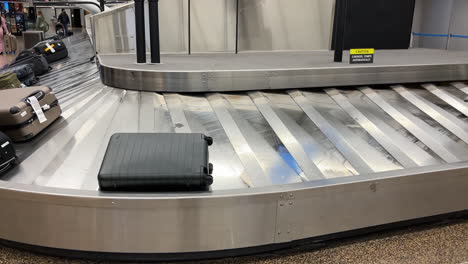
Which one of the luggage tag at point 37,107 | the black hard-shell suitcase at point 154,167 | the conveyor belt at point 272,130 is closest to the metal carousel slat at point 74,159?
the conveyor belt at point 272,130

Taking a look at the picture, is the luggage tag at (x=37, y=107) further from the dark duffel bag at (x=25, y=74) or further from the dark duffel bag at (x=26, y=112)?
the dark duffel bag at (x=25, y=74)

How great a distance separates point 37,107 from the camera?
2.80 meters

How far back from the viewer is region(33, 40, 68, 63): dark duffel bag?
7.45 m

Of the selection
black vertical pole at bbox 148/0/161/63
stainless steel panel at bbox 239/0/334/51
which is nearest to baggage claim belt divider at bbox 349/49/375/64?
stainless steel panel at bbox 239/0/334/51

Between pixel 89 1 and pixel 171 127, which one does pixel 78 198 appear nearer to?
pixel 171 127

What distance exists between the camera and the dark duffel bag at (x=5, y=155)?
7.55 ft

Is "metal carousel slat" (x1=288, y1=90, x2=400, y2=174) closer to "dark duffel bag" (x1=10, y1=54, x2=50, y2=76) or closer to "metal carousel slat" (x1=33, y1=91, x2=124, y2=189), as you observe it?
"metal carousel slat" (x1=33, y1=91, x2=124, y2=189)

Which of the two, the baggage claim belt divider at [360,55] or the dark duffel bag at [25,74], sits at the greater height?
the baggage claim belt divider at [360,55]

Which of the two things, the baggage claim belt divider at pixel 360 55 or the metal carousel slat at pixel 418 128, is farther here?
the baggage claim belt divider at pixel 360 55

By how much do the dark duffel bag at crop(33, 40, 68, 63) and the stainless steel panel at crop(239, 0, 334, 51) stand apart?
4043mm

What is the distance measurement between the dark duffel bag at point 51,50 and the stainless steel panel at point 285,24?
404 centimetres

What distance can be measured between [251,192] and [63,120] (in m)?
1.80

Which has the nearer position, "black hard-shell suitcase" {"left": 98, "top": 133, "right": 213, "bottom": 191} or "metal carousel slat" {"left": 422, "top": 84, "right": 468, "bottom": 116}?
"black hard-shell suitcase" {"left": 98, "top": 133, "right": 213, "bottom": 191}

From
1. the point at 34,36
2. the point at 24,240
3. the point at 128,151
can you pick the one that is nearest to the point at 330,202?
the point at 128,151
